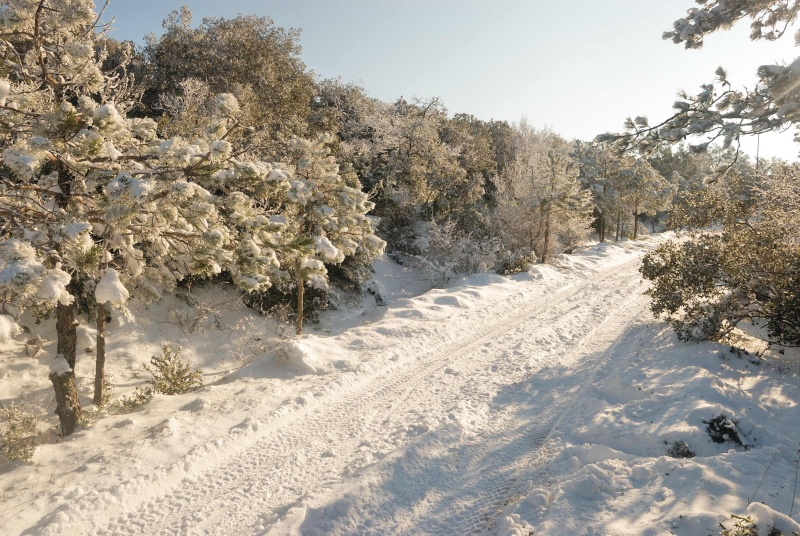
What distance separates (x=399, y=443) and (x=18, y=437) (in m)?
5.31

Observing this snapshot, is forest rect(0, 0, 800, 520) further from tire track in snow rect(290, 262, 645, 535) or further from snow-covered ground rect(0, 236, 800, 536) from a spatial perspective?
tire track in snow rect(290, 262, 645, 535)

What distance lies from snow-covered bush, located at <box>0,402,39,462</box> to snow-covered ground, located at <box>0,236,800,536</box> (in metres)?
0.15

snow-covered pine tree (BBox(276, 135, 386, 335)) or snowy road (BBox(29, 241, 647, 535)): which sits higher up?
snow-covered pine tree (BBox(276, 135, 386, 335))

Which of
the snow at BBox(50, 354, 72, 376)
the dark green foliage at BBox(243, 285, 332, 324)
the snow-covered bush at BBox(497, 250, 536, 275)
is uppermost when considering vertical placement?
the snow-covered bush at BBox(497, 250, 536, 275)

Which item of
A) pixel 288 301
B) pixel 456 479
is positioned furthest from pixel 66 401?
pixel 288 301

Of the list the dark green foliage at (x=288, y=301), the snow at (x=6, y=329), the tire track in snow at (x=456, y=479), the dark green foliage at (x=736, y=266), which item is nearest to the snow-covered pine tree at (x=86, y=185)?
the snow at (x=6, y=329)

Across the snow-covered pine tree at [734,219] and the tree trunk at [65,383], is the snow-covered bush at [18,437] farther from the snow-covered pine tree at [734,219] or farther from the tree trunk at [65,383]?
the snow-covered pine tree at [734,219]

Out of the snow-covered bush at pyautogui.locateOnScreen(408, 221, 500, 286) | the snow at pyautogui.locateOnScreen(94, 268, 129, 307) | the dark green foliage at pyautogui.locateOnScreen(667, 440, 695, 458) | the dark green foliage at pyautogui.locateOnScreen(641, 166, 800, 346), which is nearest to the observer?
the snow at pyautogui.locateOnScreen(94, 268, 129, 307)

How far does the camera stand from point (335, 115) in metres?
24.8

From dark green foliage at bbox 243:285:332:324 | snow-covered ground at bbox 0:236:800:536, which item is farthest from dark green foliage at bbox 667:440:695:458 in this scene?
dark green foliage at bbox 243:285:332:324

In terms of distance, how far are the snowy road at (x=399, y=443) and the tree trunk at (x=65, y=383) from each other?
92.6 inches

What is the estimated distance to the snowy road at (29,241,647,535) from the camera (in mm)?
4816

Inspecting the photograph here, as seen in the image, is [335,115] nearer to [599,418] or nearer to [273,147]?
[273,147]

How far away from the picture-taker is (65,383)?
6.75 metres
